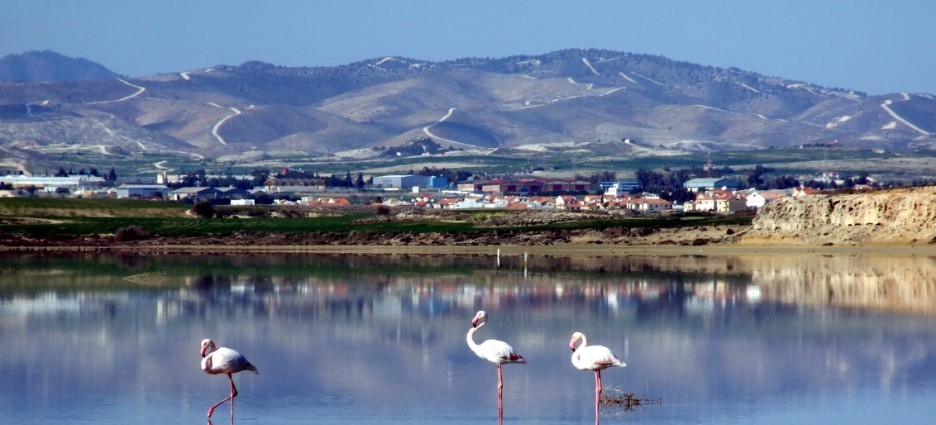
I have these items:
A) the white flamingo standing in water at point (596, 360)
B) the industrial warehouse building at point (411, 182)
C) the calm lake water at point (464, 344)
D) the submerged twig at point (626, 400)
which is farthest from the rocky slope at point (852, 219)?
the industrial warehouse building at point (411, 182)

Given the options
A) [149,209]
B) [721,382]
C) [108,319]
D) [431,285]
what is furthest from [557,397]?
[149,209]

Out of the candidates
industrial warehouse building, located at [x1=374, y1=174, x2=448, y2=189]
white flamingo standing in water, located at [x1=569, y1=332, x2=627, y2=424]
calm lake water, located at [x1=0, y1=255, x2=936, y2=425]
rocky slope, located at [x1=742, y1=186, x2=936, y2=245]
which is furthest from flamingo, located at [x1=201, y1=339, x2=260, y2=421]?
industrial warehouse building, located at [x1=374, y1=174, x2=448, y2=189]

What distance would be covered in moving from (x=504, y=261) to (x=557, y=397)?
29.7m

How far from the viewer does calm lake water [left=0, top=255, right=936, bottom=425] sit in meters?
17.8

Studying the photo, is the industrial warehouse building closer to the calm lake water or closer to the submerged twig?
the calm lake water

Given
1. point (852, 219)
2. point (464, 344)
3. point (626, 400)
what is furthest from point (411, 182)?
point (626, 400)

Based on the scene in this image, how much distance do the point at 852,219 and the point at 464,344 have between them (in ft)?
106

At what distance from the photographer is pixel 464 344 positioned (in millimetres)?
23875

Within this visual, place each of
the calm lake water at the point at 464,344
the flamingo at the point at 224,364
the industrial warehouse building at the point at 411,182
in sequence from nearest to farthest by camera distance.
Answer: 1. the flamingo at the point at 224,364
2. the calm lake water at the point at 464,344
3. the industrial warehouse building at the point at 411,182

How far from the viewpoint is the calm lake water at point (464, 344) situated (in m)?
17.8

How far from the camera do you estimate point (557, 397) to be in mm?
18422

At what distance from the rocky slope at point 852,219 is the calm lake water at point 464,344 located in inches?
376

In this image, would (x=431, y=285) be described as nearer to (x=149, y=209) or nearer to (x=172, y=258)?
(x=172, y=258)

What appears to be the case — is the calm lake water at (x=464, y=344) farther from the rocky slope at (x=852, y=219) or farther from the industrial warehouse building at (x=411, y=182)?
the industrial warehouse building at (x=411, y=182)
